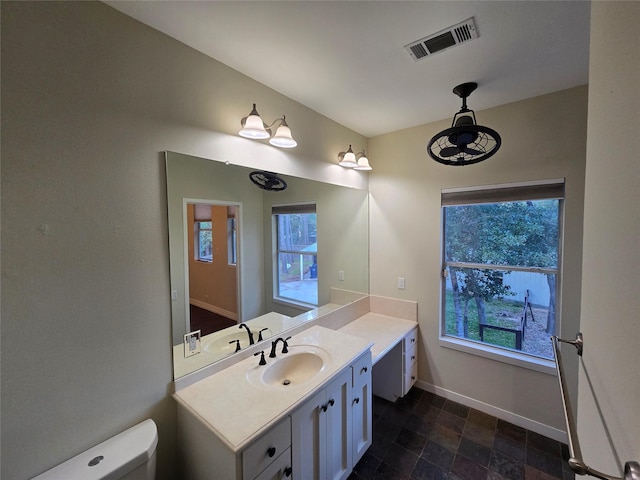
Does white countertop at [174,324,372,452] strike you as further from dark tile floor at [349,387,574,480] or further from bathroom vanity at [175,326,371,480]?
dark tile floor at [349,387,574,480]

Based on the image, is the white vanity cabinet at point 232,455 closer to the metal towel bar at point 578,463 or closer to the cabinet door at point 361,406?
the cabinet door at point 361,406

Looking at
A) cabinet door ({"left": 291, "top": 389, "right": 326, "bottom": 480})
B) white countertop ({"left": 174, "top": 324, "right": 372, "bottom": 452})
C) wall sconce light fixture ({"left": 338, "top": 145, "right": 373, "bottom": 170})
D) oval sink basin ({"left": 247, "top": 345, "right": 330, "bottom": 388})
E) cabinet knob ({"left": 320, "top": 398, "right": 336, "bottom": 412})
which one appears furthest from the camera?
wall sconce light fixture ({"left": 338, "top": 145, "right": 373, "bottom": 170})

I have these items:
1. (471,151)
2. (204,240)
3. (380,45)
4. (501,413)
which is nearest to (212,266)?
(204,240)

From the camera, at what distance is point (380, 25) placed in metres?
1.25

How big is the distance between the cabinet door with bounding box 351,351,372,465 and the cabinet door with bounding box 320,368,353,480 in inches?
2.3

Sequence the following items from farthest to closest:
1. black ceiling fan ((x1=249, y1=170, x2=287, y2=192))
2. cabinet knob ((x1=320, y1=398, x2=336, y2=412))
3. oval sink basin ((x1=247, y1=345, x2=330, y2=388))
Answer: black ceiling fan ((x1=249, y1=170, x2=287, y2=192)) < oval sink basin ((x1=247, y1=345, x2=330, y2=388)) < cabinet knob ((x1=320, y1=398, x2=336, y2=412))

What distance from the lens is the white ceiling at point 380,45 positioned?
1162 millimetres

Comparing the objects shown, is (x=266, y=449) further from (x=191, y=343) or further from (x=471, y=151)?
(x=471, y=151)

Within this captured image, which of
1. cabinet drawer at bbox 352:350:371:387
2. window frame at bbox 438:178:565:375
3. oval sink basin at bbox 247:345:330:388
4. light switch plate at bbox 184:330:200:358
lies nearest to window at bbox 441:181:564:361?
window frame at bbox 438:178:565:375

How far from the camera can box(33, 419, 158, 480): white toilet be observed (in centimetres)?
97

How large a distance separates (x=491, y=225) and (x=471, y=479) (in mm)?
1886

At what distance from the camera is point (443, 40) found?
136cm

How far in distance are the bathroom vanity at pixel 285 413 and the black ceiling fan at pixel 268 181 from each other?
1.13 meters

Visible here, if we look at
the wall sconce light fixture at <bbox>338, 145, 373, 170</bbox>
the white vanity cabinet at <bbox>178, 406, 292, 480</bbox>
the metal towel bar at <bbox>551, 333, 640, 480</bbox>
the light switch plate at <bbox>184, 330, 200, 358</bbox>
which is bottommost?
the white vanity cabinet at <bbox>178, 406, 292, 480</bbox>
